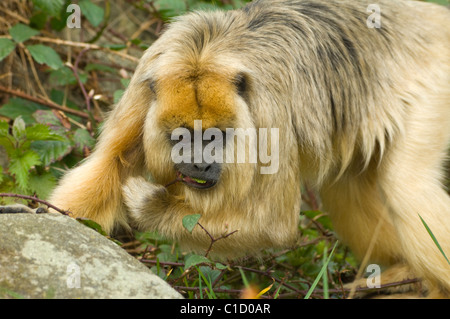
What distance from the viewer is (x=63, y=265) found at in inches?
119

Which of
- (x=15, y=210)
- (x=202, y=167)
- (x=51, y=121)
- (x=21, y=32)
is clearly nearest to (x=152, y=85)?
(x=202, y=167)

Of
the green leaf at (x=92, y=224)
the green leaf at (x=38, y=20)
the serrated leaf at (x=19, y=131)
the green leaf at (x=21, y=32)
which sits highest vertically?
the green leaf at (x=38, y=20)

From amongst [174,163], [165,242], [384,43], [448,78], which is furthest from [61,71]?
[448,78]

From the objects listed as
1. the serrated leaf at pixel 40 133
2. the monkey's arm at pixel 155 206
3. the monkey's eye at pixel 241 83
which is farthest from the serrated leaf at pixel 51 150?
the monkey's eye at pixel 241 83

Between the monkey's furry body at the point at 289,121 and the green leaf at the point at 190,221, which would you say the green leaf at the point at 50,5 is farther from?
the green leaf at the point at 190,221

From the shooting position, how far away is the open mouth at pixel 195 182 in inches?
152

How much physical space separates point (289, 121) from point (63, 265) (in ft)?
5.73

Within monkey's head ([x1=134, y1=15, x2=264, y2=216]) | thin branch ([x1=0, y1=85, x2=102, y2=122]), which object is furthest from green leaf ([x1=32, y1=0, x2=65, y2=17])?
monkey's head ([x1=134, y1=15, x2=264, y2=216])

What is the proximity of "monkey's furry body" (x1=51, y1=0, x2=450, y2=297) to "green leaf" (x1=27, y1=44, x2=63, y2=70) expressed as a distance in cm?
150

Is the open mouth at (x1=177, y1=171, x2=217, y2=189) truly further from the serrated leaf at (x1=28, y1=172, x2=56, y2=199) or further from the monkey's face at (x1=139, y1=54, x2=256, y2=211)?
the serrated leaf at (x1=28, y1=172, x2=56, y2=199)

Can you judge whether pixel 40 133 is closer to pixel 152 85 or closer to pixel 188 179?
pixel 152 85

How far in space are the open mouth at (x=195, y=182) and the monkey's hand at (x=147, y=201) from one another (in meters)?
0.22

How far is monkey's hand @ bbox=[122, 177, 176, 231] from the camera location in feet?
13.4

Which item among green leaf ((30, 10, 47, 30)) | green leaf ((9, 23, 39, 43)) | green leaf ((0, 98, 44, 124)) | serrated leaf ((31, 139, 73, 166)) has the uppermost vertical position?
green leaf ((30, 10, 47, 30))
